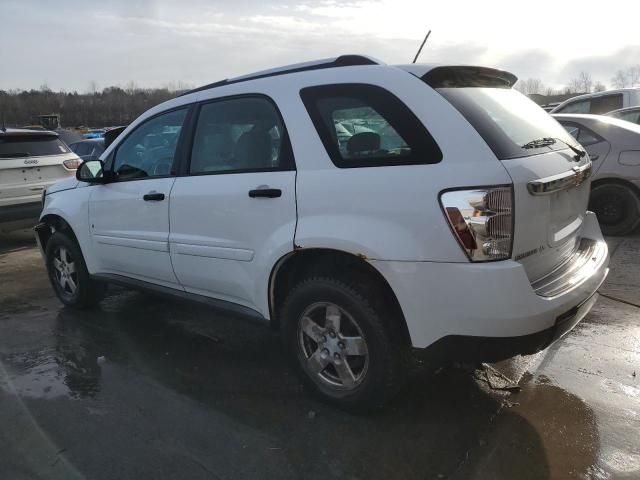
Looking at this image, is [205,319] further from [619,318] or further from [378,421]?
[619,318]

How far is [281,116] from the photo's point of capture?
3.20 meters

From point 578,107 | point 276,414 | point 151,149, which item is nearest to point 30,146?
point 151,149

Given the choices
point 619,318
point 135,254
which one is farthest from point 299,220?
point 619,318

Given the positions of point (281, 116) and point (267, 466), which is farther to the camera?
point (281, 116)

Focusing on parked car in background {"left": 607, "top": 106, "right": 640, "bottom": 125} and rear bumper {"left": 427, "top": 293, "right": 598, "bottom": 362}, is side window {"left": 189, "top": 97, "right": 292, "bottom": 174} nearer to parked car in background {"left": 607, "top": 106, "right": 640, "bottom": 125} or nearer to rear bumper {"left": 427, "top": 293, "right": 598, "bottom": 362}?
rear bumper {"left": 427, "top": 293, "right": 598, "bottom": 362}

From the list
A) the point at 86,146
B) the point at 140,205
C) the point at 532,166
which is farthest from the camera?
the point at 86,146

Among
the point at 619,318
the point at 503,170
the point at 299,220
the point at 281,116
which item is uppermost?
the point at 281,116

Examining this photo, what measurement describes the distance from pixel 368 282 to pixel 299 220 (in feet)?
1.68

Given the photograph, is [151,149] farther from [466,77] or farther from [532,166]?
[532,166]

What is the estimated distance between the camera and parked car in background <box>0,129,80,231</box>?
7.51m

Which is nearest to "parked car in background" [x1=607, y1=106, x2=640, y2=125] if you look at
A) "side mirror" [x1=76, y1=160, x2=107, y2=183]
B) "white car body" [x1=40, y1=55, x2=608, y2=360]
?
"white car body" [x1=40, y1=55, x2=608, y2=360]

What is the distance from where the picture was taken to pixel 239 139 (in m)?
3.49

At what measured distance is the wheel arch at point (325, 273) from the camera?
2799 millimetres

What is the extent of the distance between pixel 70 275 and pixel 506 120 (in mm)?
4124
